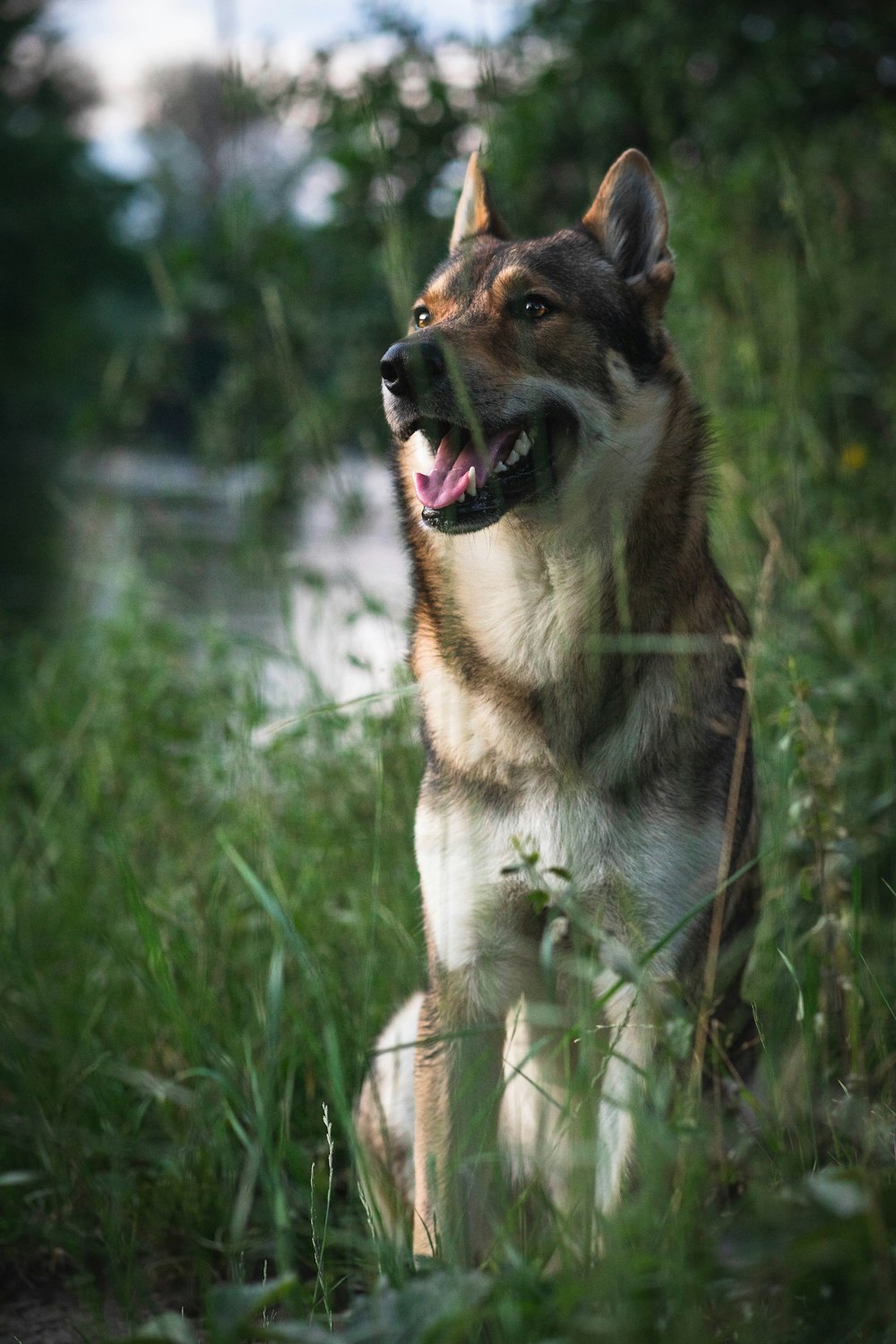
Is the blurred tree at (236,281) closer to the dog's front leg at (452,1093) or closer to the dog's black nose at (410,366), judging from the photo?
the dog's black nose at (410,366)

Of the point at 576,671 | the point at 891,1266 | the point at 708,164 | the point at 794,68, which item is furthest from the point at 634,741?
the point at 794,68

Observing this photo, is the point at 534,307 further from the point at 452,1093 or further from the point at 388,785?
the point at 452,1093

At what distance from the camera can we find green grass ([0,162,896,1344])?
4.15 feet

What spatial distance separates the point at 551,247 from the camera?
8.70 ft

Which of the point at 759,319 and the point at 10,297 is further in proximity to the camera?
the point at 10,297

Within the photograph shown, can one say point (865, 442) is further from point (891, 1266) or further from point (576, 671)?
point (891, 1266)

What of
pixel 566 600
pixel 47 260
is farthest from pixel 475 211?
pixel 47 260

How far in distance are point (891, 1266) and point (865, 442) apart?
416cm

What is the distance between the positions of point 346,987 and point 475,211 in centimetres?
194

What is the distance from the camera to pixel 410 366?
2125 millimetres

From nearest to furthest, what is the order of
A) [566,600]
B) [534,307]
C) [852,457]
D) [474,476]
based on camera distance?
[474,476], [566,600], [534,307], [852,457]

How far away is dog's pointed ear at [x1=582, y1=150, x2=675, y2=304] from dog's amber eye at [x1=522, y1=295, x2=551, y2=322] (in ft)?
0.88

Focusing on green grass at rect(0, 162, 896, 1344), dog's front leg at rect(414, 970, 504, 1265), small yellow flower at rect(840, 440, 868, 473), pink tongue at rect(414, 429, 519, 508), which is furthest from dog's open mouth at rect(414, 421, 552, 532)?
small yellow flower at rect(840, 440, 868, 473)

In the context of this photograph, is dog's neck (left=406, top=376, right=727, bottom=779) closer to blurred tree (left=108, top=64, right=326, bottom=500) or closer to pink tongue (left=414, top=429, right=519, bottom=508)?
pink tongue (left=414, top=429, right=519, bottom=508)
